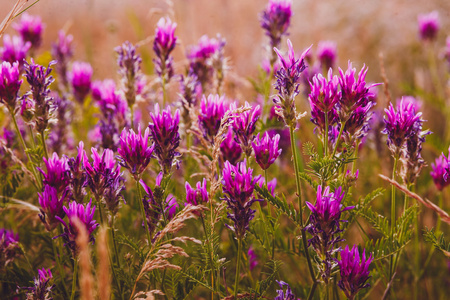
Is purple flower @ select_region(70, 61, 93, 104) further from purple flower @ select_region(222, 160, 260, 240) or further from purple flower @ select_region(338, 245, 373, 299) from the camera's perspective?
purple flower @ select_region(338, 245, 373, 299)

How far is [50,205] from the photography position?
1.25m

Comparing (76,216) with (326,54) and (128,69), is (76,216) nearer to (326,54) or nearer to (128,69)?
(128,69)

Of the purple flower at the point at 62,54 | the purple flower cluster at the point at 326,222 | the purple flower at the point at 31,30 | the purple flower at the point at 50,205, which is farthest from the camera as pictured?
the purple flower at the point at 62,54

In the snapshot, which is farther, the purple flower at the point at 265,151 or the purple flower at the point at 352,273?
the purple flower at the point at 265,151

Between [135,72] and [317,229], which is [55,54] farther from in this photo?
[317,229]

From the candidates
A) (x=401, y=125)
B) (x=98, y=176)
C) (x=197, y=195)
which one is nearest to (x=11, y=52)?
(x=98, y=176)

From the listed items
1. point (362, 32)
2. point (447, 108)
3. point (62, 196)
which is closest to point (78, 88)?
point (62, 196)

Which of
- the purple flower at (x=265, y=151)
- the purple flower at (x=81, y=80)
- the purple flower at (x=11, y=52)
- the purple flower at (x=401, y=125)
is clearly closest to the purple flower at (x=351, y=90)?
the purple flower at (x=401, y=125)

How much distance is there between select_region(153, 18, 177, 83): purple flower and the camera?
5.99ft

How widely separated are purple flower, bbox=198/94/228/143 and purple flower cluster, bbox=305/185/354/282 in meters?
0.47

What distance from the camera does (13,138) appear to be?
6.45 feet

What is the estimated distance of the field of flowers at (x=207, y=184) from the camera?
1.19 m

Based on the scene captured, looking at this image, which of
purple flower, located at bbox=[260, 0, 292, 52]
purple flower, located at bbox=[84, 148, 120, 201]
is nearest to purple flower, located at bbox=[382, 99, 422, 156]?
purple flower, located at bbox=[84, 148, 120, 201]

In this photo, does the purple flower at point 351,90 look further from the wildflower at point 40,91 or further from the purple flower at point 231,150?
the wildflower at point 40,91
